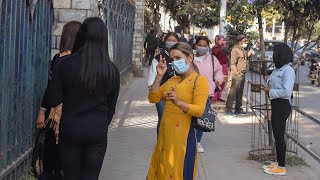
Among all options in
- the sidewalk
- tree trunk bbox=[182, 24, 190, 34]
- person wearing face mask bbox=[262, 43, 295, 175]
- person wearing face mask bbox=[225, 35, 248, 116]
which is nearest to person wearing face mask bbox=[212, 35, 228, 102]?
person wearing face mask bbox=[225, 35, 248, 116]

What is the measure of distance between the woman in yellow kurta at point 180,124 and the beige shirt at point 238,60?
6.71 metres

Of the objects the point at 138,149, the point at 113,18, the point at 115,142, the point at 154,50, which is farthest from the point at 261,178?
→ the point at 154,50

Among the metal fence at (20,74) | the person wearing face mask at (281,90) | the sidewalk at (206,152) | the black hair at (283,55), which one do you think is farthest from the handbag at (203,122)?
the black hair at (283,55)

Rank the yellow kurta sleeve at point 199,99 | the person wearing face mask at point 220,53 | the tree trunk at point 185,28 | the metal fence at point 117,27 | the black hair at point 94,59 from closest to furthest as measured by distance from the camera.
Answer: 1. the black hair at point 94,59
2. the yellow kurta sleeve at point 199,99
3. the metal fence at point 117,27
4. the person wearing face mask at point 220,53
5. the tree trunk at point 185,28

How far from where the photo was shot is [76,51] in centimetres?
402

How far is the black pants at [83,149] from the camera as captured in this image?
3891 millimetres

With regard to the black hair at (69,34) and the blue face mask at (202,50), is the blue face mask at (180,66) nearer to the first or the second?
the black hair at (69,34)

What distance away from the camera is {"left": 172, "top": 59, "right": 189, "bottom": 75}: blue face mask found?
15.0ft

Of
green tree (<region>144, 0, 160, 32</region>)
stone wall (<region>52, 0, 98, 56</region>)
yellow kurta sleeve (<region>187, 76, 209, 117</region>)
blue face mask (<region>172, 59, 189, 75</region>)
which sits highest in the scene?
green tree (<region>144, 0, 160, 32</region>)

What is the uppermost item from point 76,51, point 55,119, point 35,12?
point 35,12

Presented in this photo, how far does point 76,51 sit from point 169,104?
1.00 metres

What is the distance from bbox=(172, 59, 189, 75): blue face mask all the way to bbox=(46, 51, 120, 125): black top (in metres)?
0.85

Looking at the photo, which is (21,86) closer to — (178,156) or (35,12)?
(35,12)

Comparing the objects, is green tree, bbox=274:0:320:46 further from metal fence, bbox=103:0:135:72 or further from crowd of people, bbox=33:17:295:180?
metal fence, bbox=103:0:135:72
